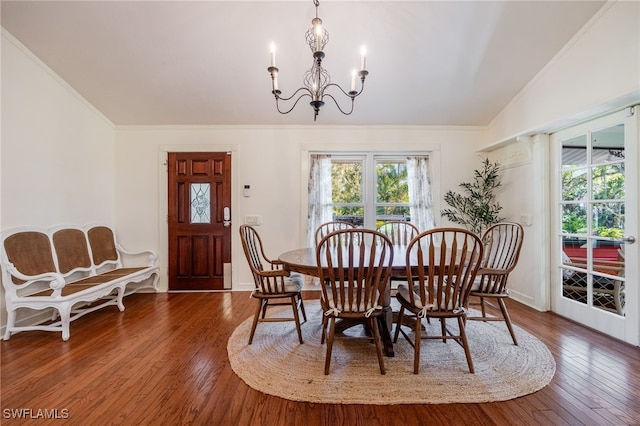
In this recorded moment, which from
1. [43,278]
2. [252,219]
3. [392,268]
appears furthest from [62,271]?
[392,268]

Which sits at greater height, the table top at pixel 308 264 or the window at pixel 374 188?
the window at pixel 374 188

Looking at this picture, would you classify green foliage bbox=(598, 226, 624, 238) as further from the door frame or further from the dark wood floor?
the door frame

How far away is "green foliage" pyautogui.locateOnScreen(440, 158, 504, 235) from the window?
0.35 metres

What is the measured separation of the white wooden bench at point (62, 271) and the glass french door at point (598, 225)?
470 cm

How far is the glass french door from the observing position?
Answer: 2.17 meters

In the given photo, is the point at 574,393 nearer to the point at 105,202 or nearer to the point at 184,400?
the point at 184,400

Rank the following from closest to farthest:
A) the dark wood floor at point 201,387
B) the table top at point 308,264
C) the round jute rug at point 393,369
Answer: the dark wood floor at point 201,387
the round jute rug at point 393,369
the table top at point 308,264

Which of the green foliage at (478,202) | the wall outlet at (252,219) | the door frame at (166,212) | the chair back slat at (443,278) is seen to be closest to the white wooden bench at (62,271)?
the door frame at (166,212)

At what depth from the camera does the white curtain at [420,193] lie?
3799 millimetres

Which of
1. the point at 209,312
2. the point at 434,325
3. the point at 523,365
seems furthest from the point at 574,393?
the point at 209,312

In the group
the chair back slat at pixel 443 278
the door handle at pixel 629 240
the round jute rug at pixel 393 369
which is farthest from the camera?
the door handle at pixel 629 240

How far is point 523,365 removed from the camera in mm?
1844

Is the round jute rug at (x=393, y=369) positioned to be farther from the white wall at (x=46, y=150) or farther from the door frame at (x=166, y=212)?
the white wall at (x=46, y=150)

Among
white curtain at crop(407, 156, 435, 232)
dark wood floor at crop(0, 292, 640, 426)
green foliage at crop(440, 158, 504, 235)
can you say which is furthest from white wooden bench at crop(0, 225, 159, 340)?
green foliage at crop(440, 158, 504, 235)
